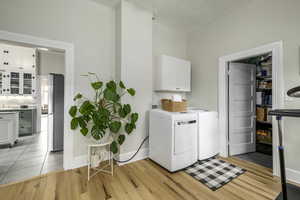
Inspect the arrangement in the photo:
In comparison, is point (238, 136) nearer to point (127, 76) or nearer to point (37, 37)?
point (127, 76)

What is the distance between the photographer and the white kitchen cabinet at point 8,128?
334 cm

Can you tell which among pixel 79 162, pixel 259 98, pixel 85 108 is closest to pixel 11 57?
pixel 85 108

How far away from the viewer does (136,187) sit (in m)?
1.84

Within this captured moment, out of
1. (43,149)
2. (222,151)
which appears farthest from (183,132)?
(43,149)

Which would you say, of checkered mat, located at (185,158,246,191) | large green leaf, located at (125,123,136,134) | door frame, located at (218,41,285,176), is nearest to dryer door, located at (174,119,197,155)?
checkered mat, located at (185,158,246,191)

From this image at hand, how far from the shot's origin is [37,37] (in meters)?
2.01

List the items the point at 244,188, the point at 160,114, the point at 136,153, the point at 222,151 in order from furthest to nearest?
the point at 222,151 < the point at 136,153 < the point at 160,114 < the point at 244,188

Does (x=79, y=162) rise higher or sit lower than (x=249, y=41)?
lower

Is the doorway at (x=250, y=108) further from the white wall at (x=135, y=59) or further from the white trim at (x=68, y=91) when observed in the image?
the white trim at (x=68, y=91)

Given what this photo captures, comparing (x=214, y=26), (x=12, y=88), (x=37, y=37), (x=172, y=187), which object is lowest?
(x=172, y=187)

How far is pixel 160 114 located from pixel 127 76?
0.96 m

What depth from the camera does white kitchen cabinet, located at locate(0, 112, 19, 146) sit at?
3.34m

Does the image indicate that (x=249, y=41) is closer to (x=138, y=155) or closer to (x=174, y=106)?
(x=174, y=106)

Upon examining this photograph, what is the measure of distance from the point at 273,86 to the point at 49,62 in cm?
656
